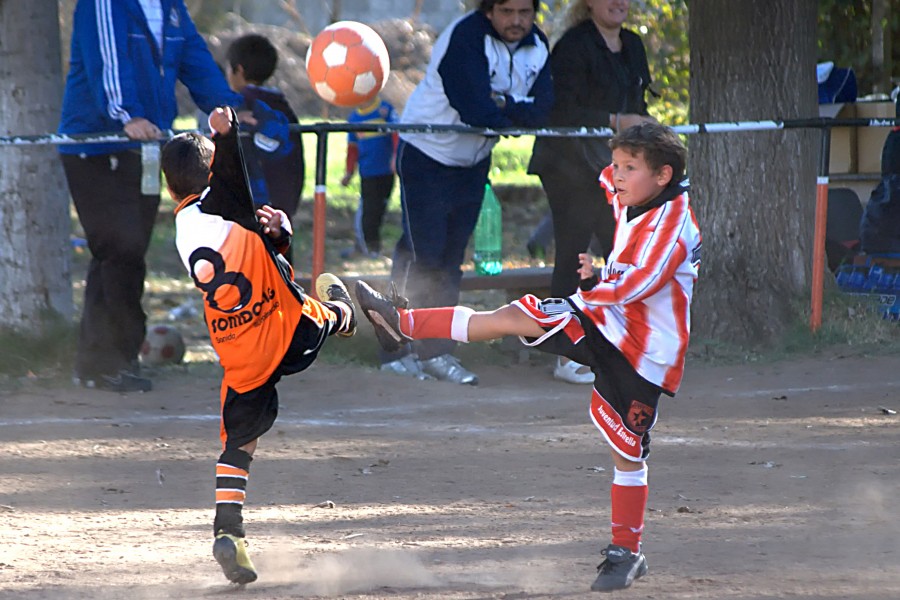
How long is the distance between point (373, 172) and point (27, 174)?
4783mm

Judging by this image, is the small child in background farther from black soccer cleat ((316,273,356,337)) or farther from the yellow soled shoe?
the yellow soled shoe

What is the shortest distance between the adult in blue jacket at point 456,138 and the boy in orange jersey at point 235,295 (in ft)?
11.4

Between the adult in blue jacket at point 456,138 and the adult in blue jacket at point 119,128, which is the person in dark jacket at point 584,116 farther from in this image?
the adult in blue jacket at point 119,128

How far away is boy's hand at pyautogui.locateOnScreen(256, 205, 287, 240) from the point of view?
438 centimetres

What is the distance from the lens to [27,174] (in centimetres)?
818

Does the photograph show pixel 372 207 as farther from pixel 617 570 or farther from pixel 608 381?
pixel 617 570

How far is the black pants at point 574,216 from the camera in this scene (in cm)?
802

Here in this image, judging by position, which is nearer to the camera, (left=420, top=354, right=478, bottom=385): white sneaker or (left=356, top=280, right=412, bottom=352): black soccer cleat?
(left=356, top=280, right=412, bottom=352): black soccer cleat

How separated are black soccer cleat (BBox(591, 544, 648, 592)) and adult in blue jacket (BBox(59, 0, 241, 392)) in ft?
12.6

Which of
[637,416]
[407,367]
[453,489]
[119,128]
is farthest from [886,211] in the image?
[637,416]

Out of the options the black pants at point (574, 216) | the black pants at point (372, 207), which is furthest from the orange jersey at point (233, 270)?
the black pants at point (372, 207)

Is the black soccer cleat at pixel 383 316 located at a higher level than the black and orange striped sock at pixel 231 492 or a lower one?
higher

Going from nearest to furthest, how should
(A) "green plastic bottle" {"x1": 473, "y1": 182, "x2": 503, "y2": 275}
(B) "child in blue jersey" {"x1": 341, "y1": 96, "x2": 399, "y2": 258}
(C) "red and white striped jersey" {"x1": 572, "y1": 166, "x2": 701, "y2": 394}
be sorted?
(C) "red and white striped jersey" {"x1": 572, "y1": 166, "x2": 701, "y2": 394}, (A) "green plastic bottle" {"x1": 473, "y1": 182, "x2": 503, "y2": 275}, (B) "child in blue jersey" {"x1": 341, "y1": 96, "x2": 399, "y2": 258}

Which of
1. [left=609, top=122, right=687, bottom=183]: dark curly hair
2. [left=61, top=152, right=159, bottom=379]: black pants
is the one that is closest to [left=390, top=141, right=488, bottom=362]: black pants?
[left=61, top=152, right=159, bottom=379]: black pants
